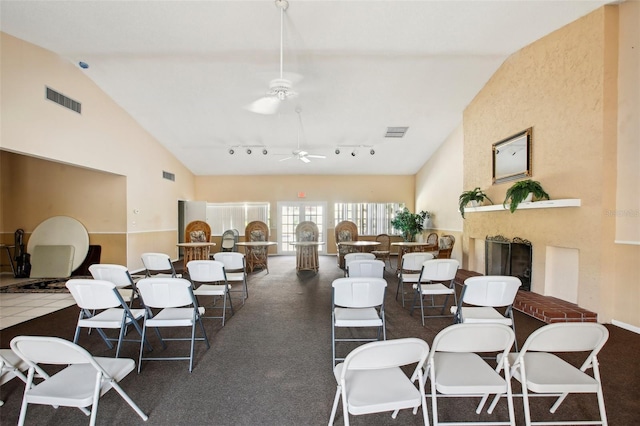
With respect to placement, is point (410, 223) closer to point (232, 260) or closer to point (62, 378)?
point (232, 260)

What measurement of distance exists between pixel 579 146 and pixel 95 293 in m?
5.79

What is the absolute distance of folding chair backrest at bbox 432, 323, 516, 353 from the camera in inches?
65.4

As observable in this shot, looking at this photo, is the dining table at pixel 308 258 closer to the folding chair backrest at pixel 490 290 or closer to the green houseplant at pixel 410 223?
the green houseplant at pixel 410 223

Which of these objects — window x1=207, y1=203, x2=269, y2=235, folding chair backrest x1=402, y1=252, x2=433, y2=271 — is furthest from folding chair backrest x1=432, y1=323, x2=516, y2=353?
window x1=207, y1=203, x2=269, y2=235

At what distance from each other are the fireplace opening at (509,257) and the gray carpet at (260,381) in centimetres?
120

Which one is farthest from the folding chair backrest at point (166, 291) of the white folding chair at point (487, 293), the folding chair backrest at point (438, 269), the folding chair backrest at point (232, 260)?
the folding chair backrest at point (438, 269)

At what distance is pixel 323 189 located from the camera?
10.6 meters

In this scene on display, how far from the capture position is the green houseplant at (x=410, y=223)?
9.30m

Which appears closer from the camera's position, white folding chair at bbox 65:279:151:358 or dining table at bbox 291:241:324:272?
white folding chair at bbox 65:279:151:358

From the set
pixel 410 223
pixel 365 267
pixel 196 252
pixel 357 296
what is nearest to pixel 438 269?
pixel 365 267

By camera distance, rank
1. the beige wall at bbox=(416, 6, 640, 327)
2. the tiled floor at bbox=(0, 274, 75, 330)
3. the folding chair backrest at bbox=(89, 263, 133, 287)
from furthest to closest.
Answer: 1. the tiled floor at bbox=(0, 274, 75, 330)
2. the beige wall at bbox=(416, 6, 640, 327)
3. the folding chair backrest at bbox=(89, 263, 133, 287)

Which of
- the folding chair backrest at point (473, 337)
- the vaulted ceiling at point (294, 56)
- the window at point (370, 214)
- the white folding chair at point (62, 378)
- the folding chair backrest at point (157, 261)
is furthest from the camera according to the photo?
the window at point (370, 214)

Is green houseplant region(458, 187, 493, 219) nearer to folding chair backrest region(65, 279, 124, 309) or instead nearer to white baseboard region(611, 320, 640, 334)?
white baseboard region(611, 320, 640, 334)

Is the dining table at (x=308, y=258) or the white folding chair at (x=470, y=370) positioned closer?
the white folding chair at (x=470, y=370)
